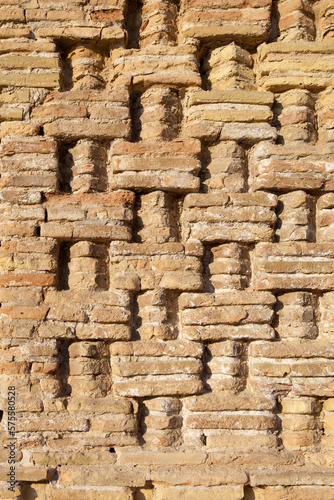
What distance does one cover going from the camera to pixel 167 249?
7.61 ft

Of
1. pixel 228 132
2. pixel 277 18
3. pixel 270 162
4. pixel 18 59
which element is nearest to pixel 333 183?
pixel 270 162

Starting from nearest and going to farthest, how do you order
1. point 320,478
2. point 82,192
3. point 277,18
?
point 320,478 < point 82,192 < point 277,18

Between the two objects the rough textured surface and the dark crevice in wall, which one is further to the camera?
the dark crevice in wall

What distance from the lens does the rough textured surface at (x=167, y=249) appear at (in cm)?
217

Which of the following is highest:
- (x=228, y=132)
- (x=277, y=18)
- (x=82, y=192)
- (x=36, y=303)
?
(x=277, y=18)

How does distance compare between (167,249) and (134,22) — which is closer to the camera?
(167,249)

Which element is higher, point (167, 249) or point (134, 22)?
point (134, 22)

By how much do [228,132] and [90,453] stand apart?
5.59ft

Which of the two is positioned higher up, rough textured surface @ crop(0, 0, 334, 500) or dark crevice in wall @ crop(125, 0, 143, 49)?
dark crevice in wall @ crop(125, 0, 143, 49)

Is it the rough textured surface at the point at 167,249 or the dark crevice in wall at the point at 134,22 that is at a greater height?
the dark crevice in wall at the point at 134,22

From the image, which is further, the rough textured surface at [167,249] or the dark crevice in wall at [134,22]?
the dark crevice in wall at [134,22]

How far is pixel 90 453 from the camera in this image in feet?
7.11

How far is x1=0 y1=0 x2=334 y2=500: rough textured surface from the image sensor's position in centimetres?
217

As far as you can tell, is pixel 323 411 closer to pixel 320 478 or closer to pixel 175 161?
pixel 320 478
